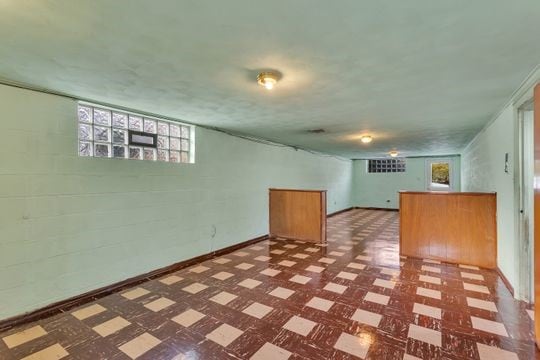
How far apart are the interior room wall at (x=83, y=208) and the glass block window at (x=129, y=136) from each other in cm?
12

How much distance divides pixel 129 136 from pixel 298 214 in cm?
339

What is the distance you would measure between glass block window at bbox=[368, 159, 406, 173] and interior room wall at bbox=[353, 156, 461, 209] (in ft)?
0.50

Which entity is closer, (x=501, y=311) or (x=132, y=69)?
→ (x=132, y=69)

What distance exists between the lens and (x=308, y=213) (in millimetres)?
5301

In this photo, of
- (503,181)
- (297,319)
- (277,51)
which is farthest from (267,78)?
(503,181)

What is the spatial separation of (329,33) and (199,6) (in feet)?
2.36

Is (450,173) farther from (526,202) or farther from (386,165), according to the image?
(526,202)

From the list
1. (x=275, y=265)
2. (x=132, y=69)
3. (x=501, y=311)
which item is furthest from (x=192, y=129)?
(x=501, y=311)

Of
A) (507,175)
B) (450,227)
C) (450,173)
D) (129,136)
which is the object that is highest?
(129,136)

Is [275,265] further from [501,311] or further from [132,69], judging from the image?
[132,69]

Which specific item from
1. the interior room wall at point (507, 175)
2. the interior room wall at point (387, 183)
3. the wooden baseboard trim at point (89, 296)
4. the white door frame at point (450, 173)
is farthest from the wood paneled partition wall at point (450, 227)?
the white door frame at point (450, 173)

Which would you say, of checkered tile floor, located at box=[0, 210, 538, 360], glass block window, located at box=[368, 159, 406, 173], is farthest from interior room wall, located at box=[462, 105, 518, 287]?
glass block window, located at box=[368, 159, 406, 173]

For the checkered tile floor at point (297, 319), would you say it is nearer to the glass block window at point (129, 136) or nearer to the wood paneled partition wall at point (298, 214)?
the wood paneled partition wall at point (298, 214)

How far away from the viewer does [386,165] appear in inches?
401
